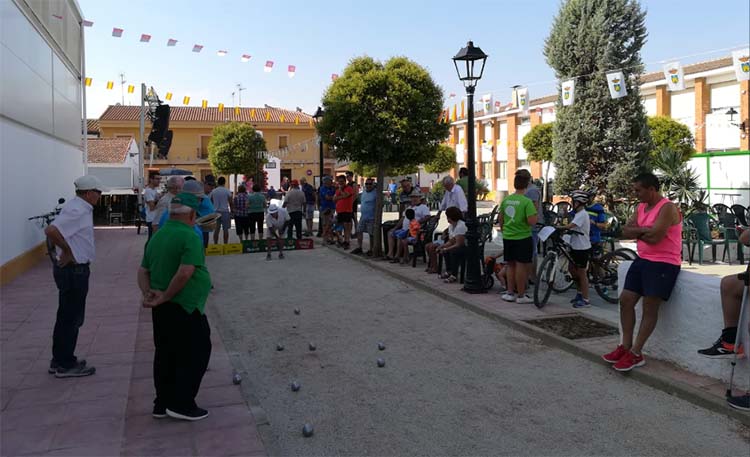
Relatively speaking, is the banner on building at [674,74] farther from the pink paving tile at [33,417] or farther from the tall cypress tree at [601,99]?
the pink paving tile at [33,417]

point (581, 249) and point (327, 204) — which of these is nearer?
point (581, 249)

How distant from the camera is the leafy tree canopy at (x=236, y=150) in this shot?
4931 cm

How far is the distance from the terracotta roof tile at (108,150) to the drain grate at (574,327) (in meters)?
30.6

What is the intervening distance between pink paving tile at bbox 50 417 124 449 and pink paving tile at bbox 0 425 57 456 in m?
0.05

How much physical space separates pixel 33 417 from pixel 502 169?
47454mm

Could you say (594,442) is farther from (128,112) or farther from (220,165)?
(128,112)

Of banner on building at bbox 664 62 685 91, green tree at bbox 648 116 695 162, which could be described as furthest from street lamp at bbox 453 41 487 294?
green tree at bbox 648 116 695 162

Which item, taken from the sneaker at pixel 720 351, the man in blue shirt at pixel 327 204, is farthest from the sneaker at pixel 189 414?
the man in blue shirt at pixel 327 204

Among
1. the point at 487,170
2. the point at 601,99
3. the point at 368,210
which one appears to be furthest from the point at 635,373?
the point at 487,170

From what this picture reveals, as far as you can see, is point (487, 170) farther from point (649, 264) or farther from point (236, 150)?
point (649, 264)

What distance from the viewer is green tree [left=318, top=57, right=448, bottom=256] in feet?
41.0

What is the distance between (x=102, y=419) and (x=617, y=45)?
18160 millimetres

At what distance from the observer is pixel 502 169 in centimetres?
5009

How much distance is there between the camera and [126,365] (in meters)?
6.01
